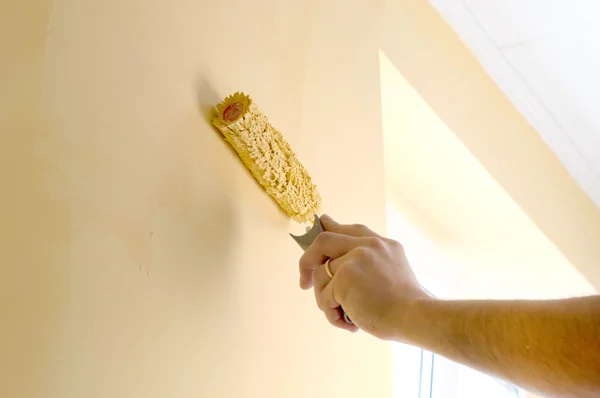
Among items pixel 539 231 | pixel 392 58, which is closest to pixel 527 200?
pixel 539 231

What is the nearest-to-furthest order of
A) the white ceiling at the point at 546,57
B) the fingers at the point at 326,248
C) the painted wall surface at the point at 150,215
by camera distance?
the painted wall surface at the point at 150,215
the fingers at the point at 326,248
the white ceiling at the point at 546,57

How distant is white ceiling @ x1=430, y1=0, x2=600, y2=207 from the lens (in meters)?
1.51

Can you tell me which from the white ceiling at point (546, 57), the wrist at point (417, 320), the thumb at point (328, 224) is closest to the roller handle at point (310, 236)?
the thumb at point (328, 224)

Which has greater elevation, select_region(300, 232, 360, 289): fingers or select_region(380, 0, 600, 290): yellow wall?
select_region(380, 0, 600, 290): yellow wall

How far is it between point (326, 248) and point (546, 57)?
122 centimetres

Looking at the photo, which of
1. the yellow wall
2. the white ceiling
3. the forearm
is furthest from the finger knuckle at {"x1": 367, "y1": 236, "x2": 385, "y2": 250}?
the white ceiling

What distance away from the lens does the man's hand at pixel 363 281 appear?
614 mm

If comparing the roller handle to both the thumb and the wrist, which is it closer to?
the thumb

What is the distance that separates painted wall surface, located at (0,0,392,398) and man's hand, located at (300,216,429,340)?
86 mm

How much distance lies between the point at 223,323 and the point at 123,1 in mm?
341

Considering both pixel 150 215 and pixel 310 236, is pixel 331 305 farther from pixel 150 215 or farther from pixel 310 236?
pixel 150 215

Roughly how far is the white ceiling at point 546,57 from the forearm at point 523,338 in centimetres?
111

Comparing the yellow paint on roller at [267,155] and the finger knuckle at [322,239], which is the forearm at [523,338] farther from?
the yellow paint on roller at [267,155]

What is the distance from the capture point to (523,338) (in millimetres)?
510
